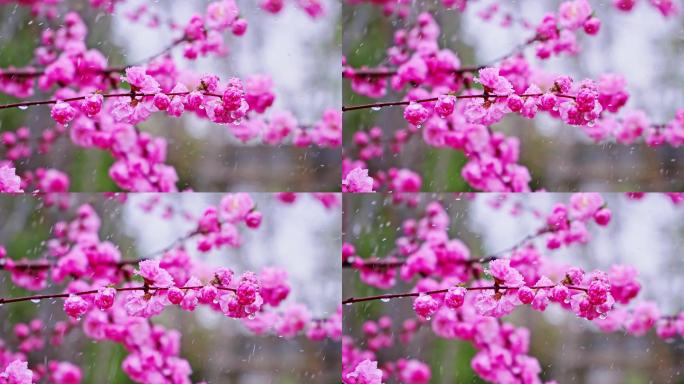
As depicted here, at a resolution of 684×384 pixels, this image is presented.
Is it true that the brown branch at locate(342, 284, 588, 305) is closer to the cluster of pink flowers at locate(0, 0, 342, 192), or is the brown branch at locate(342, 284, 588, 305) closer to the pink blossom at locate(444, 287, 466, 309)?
the pink blossom at locate(444, 287, 466, 309)

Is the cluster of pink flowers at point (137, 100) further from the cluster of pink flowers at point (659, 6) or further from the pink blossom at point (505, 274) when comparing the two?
the cluster of pink flowers at point (659, 6)

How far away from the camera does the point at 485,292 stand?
108 inches

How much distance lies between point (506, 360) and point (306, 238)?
694 millimetres

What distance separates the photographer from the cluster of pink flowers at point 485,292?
274cm

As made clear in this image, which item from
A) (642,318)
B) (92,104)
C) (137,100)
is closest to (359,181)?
(137,100)

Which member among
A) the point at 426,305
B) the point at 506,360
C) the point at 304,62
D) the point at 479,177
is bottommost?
the point at 506,360

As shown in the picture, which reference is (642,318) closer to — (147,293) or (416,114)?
(416,114)

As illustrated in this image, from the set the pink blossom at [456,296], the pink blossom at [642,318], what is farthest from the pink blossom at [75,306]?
the pink blossom at [642,318]

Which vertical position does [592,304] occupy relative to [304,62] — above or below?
below

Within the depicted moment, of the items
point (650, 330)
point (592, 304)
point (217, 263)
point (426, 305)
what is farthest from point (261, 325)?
point (650, 330)

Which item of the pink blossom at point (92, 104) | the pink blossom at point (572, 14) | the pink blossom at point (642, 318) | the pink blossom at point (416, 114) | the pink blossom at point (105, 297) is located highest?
the pink blossom at point (572, 14)

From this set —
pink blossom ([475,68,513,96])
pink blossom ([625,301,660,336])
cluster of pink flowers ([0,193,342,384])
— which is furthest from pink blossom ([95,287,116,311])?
pink blossom ([625,301,660,336])

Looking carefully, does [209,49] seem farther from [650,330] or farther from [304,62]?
[650,330]

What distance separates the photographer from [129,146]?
9.09 feet
